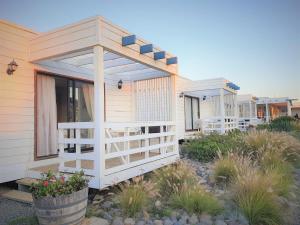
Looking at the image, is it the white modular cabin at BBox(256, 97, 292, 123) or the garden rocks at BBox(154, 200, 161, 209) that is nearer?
the garden rocks at BBox(154, 200, 161, 209)

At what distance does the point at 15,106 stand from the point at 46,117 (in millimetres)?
816

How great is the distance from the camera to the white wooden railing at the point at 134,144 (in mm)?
4277

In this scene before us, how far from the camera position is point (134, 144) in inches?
330

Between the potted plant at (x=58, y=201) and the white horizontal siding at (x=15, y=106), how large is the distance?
223 centimetres

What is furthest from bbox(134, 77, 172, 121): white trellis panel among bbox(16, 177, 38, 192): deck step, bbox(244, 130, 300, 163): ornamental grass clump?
bbox(16, 177, 38, 192): deck step

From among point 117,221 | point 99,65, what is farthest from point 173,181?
point 99,65

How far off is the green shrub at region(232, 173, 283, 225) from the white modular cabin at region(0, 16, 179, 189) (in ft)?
7.12

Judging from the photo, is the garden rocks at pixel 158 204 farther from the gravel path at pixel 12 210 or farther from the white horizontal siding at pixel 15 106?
the white horizontal siding at pixel 15 106

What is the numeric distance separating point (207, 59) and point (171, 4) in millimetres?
5487

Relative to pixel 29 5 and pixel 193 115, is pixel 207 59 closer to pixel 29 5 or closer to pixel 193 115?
pixel 193 115

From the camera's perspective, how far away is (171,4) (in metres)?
9.12

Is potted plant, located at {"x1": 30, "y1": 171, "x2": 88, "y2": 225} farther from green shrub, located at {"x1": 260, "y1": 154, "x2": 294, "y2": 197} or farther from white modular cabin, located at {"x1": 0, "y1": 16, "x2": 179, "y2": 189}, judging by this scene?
green shrub, located at {"x1": 260, "y1": 154, "x2": 294, "y2": 197}

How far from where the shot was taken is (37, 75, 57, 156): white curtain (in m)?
5.38

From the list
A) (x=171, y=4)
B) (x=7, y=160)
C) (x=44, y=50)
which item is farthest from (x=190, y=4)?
(x=7, y=160)
